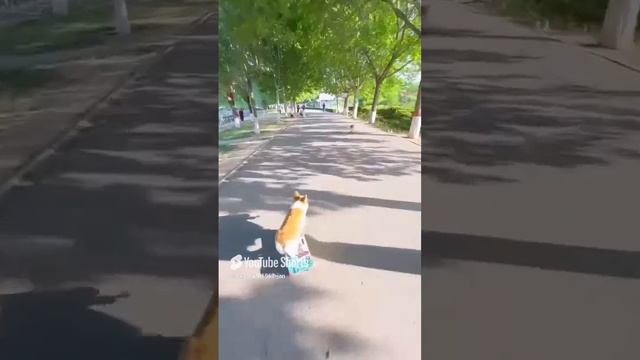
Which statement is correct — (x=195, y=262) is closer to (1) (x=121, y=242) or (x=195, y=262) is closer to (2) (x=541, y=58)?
(1) (x=121, y=242)

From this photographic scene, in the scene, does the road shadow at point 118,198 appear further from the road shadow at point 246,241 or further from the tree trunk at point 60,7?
the tree trunk at point 60,7

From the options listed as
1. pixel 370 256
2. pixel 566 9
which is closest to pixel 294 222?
pixel 370 256

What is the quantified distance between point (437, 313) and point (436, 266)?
0.16 metres

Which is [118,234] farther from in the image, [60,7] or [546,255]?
[546,255]

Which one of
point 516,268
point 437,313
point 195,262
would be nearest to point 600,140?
point 516,268

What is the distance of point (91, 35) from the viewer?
155 cm

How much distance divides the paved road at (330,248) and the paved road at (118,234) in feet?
0.51

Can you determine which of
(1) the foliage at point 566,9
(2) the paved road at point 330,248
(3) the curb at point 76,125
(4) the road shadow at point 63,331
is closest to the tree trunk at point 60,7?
(3) the curb at point 76,125

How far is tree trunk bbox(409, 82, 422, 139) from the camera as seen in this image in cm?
150

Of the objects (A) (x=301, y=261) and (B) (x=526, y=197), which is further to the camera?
(B) (x=526, y=197)

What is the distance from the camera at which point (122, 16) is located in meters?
1.54

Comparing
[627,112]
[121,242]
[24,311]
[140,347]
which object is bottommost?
[140,347]

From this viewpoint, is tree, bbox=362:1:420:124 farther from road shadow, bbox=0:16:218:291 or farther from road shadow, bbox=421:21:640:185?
road shadow, bbox=0:16:218:291

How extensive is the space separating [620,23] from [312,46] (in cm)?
114
